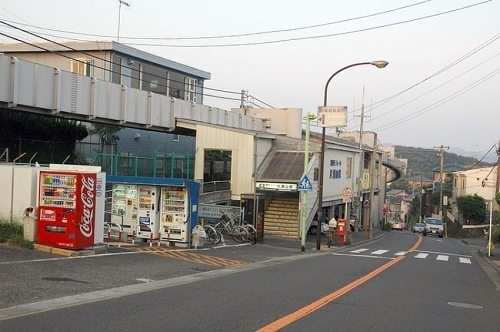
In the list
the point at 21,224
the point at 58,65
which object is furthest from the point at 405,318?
the point at 58,65

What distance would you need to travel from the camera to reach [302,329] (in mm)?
8922

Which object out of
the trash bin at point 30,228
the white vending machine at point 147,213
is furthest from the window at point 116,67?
the trash bin at point 30,228

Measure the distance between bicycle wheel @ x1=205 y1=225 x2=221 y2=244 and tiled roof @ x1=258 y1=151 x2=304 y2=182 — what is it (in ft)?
28.8

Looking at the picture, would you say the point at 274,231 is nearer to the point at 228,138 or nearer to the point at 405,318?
the point at 228,138

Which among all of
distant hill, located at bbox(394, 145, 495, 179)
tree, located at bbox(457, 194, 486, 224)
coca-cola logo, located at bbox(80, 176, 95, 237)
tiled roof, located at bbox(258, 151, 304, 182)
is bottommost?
tree, located at bbox(457, 194, 486, 224)

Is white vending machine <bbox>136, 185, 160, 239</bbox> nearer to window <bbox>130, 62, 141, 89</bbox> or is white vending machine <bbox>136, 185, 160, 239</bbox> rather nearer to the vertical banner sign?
the vertical banner sign

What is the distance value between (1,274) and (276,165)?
2370 cm

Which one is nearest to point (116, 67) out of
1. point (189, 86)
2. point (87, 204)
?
point (189, 86)

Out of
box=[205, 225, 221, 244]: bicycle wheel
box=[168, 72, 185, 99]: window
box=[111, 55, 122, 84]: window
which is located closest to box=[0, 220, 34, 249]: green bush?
box=[205, 225, 221, 244]: bicycle wheel

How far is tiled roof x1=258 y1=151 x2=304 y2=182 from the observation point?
3428cm

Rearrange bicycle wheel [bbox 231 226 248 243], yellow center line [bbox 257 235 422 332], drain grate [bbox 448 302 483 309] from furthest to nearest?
1. bicycle wheel [bbox 231 226 248 243]
2. drain grate [bbox 448 302 483 309]
3. yellow center line [bbox 257 235 422 332]

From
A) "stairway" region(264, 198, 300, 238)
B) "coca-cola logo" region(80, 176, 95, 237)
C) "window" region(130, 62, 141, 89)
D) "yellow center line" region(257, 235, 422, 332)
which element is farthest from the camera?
"window" region(130, 62, 141, 89)

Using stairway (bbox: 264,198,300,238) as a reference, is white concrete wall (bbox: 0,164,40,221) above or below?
above

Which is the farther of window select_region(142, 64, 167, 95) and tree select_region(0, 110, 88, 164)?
window select_region(142, 64, 167, 95)
